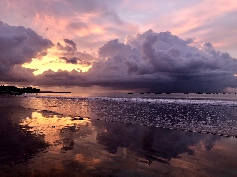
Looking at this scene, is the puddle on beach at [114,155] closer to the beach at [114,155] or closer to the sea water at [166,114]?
the beach at [114,155]

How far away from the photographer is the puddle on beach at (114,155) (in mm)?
8125

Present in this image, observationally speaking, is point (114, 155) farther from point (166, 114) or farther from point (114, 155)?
point (166, 114)

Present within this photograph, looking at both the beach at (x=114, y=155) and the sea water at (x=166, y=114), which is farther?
the sea water at (x=166, y=114)

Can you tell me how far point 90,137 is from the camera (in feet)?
47.8

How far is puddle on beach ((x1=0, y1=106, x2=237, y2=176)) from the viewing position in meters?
8.12

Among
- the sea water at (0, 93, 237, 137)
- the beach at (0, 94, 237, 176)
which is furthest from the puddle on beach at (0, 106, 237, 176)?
the sea water at (0, 93, 237, 137)

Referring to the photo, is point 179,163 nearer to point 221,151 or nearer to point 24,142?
point 221,151

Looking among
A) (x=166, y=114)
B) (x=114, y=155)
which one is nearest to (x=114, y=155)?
(x=114, y=155)

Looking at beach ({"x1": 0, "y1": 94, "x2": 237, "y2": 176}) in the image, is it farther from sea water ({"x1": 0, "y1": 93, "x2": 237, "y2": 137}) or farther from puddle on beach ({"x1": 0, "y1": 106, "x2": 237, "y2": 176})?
sea water ({"x1": 0, "y1": 93, "x2": 237, "y2": 137})

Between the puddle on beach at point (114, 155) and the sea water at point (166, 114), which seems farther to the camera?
the sea water at point (166, 114)

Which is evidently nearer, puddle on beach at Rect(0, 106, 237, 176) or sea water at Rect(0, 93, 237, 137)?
puddle on beach at Rect(0, 106, 237, 176)

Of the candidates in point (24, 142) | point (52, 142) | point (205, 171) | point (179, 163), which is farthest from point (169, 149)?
point (24, 142)

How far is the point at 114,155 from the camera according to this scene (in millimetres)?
10297

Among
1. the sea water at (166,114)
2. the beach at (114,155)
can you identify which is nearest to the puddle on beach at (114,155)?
the beach at (114,155)
